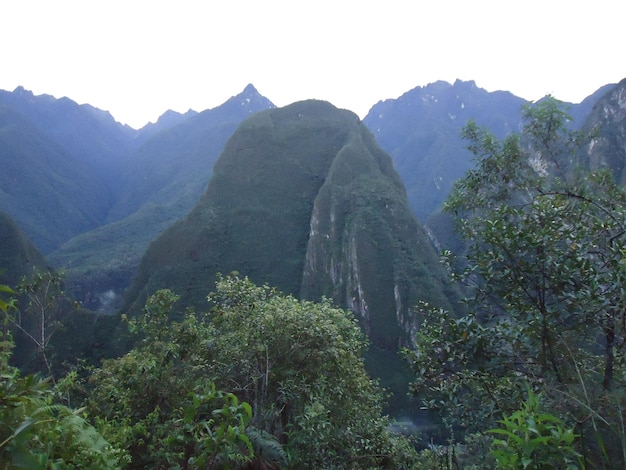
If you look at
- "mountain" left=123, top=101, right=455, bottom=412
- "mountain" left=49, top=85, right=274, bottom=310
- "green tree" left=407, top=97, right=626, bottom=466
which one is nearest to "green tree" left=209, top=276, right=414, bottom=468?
"green tree" left=407, top=97, right=626, bottom=466

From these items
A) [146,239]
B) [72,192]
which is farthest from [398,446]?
[72,192]

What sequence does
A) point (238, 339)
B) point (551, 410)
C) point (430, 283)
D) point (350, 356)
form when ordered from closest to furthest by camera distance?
point (551, 410)
point (238, 339)
point (350, 356)
point (430, 283)

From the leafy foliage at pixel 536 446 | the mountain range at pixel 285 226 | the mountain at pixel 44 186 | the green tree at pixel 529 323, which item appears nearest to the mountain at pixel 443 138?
the mountain range at pixel 285 226

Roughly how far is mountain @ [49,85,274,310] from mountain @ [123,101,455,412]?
18.2 meters

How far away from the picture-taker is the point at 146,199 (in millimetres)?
155875

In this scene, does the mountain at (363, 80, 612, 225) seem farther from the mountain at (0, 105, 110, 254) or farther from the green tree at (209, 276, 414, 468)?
the green tree at (209, 276, 414, 468)

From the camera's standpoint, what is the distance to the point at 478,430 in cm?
415

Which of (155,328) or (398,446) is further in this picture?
(155,328)

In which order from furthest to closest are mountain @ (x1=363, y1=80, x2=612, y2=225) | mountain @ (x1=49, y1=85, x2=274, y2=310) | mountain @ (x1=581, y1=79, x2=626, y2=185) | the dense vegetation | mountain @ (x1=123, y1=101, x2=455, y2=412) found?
1. mountain @ (x1=363, y1=80, x2=612, y2=225)
2. mountain @ (x1=49, y1=85, x2=274, y2=310)
3. mountain @ (x1=581, y1=79, x2=626, y2=185)
4. mountain @ (x1=123, y1=101, x2=455, y2=412)
5. the dense vegetation

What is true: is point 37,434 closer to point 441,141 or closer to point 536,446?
point 536,446

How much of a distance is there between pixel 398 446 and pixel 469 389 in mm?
3785

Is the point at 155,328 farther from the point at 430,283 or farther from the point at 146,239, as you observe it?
the point at 146,239

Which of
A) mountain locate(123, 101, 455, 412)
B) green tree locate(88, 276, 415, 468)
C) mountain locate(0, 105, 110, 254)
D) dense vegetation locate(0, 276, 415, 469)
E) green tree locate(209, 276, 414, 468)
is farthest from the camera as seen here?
mountain locate(0, 105, 110, 254)

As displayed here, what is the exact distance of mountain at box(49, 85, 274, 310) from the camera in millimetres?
90188
